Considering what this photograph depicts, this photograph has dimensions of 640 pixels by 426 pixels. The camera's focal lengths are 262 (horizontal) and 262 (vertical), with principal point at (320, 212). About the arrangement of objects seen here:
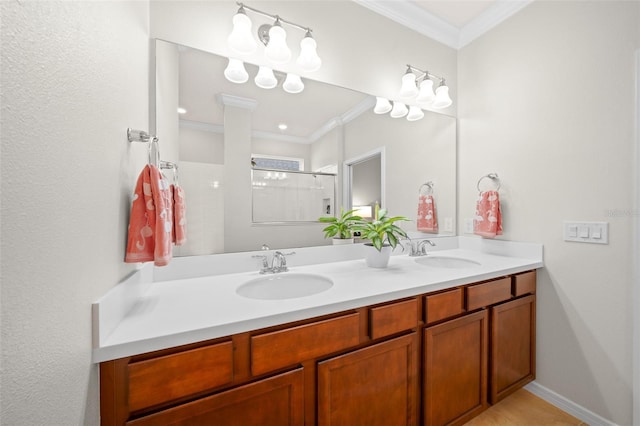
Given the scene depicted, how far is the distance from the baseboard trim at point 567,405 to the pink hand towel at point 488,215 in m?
0.97

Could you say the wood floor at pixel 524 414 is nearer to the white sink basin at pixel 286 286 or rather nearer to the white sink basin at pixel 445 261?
the white sink basin at pixel 445 261

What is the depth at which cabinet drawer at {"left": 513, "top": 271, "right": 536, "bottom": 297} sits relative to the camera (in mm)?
1530

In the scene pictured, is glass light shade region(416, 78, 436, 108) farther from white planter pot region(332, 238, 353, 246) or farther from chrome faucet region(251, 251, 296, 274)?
chrome faucet region(251, 251, 296, 274)

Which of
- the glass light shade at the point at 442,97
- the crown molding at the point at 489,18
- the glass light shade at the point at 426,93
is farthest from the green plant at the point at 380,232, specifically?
the crown molding at the point at 489,18

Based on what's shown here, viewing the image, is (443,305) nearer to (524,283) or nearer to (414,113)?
(524,283)

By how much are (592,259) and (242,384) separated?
1.85 meters

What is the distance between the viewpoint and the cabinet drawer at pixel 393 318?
1029 millimetres

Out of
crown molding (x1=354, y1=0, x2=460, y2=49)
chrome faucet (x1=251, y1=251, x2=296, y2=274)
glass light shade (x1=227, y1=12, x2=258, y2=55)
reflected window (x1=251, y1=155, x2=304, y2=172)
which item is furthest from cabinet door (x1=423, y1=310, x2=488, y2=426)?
crown molding (x1=354, y1=0, x2=460, y2=49)

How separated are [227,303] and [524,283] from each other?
1695mm

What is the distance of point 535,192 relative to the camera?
65.9 inches

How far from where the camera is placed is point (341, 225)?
160 cm

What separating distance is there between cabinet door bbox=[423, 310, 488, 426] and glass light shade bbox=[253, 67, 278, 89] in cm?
147

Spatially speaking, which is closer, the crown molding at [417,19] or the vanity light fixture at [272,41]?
the vanity light fixture at [272,41]

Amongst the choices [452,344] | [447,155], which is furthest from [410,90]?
[452,344]
